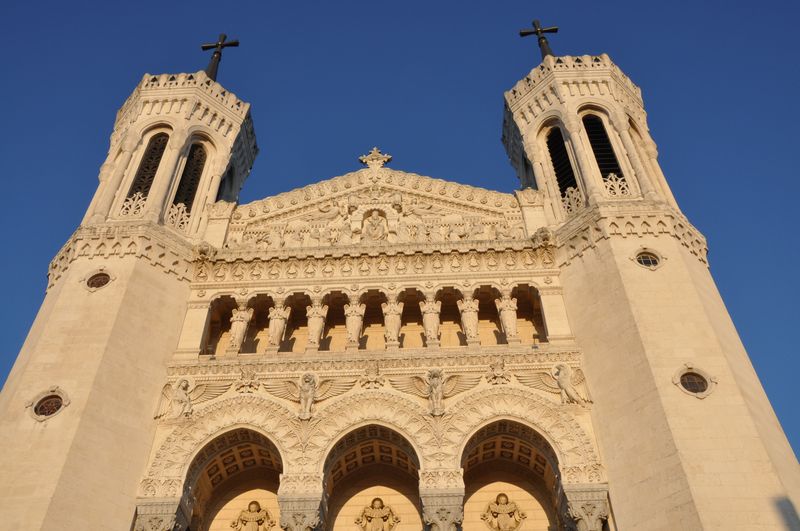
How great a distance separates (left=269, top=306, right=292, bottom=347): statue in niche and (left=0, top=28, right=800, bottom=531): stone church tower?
9 centimetres

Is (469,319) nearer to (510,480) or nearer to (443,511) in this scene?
(510,480)

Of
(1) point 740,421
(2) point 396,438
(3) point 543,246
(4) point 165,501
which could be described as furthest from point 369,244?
(1) point 740,421

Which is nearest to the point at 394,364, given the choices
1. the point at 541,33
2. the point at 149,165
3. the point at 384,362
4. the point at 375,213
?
the point at 384,362

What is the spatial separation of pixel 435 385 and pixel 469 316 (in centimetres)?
316

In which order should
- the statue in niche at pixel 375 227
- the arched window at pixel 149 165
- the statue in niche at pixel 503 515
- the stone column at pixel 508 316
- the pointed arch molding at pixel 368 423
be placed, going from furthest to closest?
the arched window at pixel 149 165, the statue in niche at pixel 375 227, the stone column at pixel 508 316, the statue in niche at pixel 503 515, the pointed arch molding at pixel 368 423

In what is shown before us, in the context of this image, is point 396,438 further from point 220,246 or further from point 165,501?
point 220,246

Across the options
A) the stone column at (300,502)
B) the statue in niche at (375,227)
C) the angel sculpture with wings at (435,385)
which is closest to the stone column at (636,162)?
the angel sculpture with wings at (435,385)

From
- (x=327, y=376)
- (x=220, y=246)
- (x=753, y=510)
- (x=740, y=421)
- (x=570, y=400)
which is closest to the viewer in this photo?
(x=753, y=510)

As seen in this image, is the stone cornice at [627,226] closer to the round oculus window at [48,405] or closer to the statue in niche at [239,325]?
the statue in niche at [239,325]

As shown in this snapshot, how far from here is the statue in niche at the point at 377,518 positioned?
18.7 m

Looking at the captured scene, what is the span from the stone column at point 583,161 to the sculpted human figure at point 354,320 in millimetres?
8226

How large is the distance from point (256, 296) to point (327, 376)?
423 centimetres

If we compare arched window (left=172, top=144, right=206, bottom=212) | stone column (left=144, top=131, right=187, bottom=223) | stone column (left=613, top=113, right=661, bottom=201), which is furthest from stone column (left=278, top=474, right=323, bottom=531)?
stone column (left=613, top=113, right=661, bottom=201)

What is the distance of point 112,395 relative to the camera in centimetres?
1817
